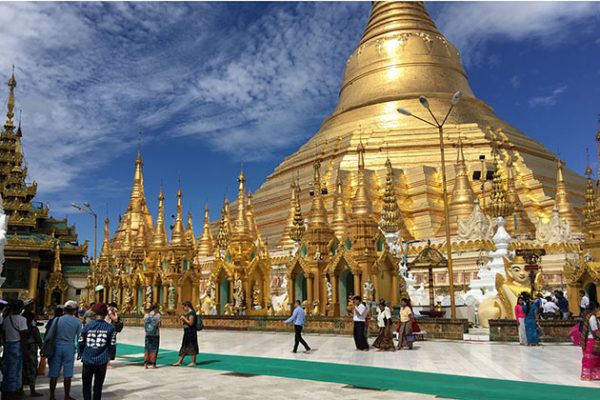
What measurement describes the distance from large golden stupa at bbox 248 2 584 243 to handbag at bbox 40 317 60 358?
27452 mm

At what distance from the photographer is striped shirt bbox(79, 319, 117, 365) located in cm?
688

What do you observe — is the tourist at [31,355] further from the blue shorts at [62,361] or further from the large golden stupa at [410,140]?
the large golden stupa at [410,140]

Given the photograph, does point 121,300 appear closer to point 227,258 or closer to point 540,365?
point 227,258

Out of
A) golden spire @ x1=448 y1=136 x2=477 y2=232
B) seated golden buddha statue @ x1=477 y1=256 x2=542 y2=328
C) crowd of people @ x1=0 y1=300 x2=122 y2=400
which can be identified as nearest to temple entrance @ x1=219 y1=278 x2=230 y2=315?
seated golden buddha statue @ x1=477 y1=256 x2=542 y2=328

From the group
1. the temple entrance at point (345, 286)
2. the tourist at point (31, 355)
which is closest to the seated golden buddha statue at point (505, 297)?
the temple entrance at point (345, 286)

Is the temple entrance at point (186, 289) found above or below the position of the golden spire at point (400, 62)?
below

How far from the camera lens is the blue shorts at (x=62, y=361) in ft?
24.8

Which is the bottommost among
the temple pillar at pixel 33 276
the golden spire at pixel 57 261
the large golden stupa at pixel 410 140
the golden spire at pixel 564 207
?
the temple pillar at pixel 33 276

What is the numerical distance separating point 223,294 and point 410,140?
66.9 feet

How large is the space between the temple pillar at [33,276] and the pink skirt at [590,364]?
40.4 metres

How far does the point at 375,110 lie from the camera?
4475cm

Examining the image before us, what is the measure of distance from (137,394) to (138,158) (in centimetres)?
4633

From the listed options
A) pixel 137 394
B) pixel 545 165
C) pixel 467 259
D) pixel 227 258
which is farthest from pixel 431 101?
pixel 137 394

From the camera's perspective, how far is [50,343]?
7.64 metres
